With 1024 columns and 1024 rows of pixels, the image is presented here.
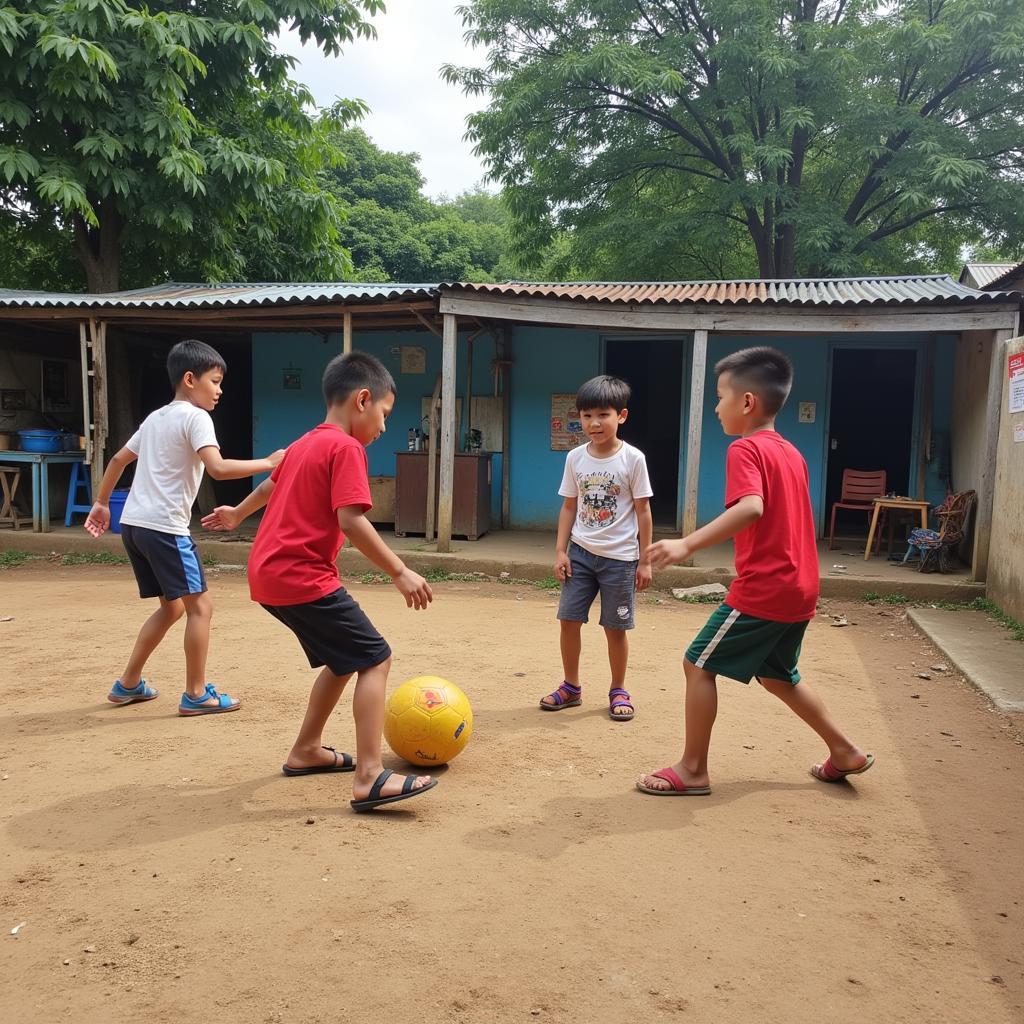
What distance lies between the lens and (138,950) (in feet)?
7.14

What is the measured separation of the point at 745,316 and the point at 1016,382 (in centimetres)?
247

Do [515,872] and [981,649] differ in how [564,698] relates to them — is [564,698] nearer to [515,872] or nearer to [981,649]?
[515,872]

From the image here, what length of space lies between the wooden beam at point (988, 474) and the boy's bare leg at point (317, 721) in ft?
21.6

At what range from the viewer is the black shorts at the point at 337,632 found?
2.99 meters

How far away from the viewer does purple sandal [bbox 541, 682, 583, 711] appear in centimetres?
432

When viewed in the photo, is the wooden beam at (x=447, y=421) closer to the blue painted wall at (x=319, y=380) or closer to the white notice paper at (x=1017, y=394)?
the blue painted wall at (x=319, y=380)

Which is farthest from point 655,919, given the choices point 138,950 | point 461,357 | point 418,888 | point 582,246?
point 582,246

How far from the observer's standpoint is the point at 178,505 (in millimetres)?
4027

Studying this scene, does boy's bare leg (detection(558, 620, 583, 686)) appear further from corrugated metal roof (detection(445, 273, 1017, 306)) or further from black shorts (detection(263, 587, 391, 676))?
corrugated metal roof (detection(445, 273, 1017, 306))

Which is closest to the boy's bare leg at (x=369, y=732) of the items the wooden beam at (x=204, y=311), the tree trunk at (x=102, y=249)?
the wooden beam at (x=204, y=311)

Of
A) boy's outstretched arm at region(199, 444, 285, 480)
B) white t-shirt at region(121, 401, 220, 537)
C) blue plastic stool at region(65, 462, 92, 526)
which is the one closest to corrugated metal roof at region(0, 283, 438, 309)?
blue plastic stool at region(65, 462, 92, 526)

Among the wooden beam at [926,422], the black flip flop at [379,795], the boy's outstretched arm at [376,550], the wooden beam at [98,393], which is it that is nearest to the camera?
the boy's outstretched arm at [376,550]

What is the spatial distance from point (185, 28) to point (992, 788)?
12.6 metres

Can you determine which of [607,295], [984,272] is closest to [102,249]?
[607,295]
